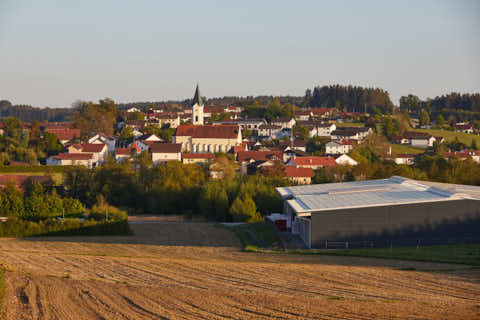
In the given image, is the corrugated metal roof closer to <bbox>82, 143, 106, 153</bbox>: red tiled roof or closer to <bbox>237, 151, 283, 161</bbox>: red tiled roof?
<bbox>237, 151, 283, 161</bbox>: red tiled roof

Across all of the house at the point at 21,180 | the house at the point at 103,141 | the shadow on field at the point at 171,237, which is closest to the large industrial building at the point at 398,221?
the shadow on field at the point at 171,237

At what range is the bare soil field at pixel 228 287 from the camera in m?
12.1

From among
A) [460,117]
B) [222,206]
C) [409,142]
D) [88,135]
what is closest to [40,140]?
[88,135]

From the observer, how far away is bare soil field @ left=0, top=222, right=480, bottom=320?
477 inches

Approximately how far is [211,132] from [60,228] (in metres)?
51.2

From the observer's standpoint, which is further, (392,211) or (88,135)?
(88,135)

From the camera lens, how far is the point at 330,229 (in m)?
23.8

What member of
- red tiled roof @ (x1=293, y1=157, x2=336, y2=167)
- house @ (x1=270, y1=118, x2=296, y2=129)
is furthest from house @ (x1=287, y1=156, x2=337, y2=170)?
house @ (x1=270, y1=118, x2=296, y2=129)

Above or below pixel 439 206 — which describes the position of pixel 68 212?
below

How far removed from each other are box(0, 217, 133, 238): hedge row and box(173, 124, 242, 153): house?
4852cm

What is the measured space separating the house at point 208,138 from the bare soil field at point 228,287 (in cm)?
5707

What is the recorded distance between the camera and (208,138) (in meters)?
80.2

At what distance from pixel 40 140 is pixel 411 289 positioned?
71855 mm

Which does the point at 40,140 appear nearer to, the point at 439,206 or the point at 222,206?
the point at 222,206
